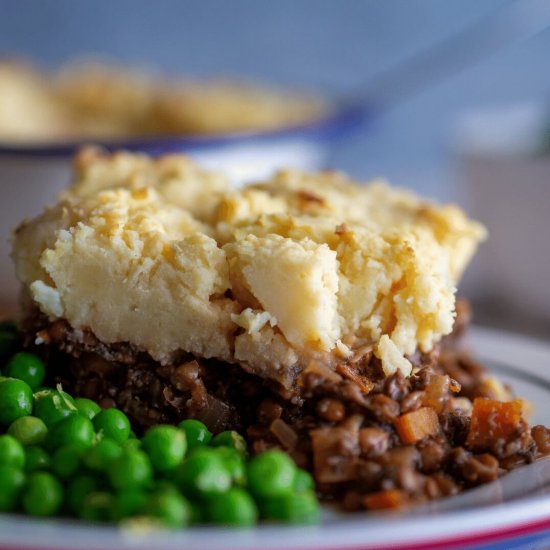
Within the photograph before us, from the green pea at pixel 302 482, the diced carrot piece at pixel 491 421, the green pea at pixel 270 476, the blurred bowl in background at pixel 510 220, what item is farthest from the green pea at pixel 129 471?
the blurred bowl in background at pixel 510 220

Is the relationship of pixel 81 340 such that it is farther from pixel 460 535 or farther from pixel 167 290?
pixel 460 535

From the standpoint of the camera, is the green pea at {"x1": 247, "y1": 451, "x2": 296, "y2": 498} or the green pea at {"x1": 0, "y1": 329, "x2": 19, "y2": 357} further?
the green pea at {"x1": 0, "y1": 329, "x2": 19, "y2": 357}

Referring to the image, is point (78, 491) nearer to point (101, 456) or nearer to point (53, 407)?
point (101, 456)

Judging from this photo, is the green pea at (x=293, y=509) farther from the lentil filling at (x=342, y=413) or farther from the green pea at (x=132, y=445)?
the green pea at (x=132, y=445)

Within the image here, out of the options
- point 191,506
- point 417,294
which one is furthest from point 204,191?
point 191,506

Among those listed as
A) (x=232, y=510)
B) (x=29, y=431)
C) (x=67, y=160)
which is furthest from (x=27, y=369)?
(x=67, y=160)

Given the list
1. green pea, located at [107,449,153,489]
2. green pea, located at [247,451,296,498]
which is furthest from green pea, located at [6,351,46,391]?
green pea, located at [247,451,296,498]

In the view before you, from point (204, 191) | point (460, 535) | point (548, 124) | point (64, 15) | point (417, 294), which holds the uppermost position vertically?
point (64, 15)

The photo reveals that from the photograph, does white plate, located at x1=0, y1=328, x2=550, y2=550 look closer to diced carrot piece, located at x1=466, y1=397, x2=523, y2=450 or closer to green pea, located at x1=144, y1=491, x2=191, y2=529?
green pea, located at x1=144, y1=491, x2=191, y2=529
